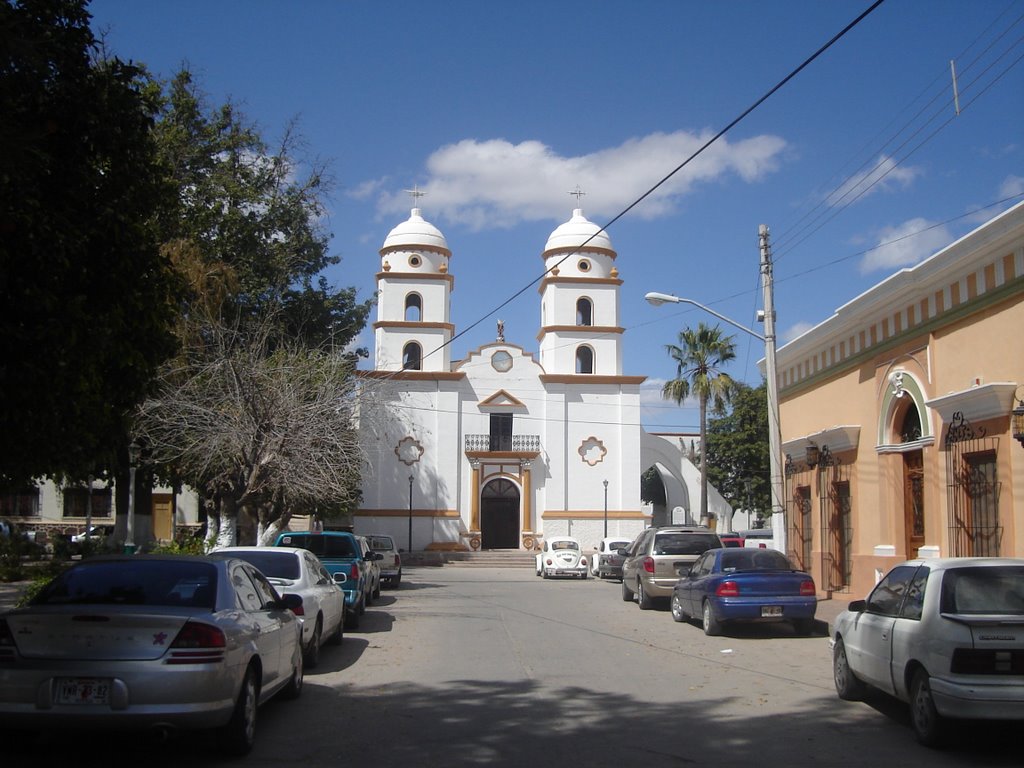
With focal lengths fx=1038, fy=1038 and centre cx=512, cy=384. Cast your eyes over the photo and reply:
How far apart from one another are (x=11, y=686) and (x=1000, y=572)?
24.7 feet

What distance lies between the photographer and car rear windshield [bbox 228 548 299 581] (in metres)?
12.8

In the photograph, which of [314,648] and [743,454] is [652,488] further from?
[314,648]

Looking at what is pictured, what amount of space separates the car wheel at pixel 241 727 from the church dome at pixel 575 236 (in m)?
45.8

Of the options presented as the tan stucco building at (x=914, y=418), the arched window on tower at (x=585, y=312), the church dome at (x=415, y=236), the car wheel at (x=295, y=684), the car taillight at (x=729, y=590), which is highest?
the church dome at (x=415, y=236)

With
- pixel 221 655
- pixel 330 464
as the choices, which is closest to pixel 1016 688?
pixel 221 655

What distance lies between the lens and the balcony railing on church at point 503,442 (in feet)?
171

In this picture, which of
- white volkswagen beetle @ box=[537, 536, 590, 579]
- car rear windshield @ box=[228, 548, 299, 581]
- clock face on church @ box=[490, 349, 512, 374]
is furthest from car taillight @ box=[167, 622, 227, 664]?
clock face on church @ box=[490, 349, 512, 374]

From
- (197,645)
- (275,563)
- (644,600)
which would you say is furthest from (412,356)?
(197,645)

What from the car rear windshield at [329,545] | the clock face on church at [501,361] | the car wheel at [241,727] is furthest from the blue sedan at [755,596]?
the clock face on church at [501,361]

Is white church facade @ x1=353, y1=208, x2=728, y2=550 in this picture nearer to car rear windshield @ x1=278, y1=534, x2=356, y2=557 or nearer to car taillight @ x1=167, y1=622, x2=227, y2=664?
car rear windshield @ x1=278, y1=534, x2=356, y2=557

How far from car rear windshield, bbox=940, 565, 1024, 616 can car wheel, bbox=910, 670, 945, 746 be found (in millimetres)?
622

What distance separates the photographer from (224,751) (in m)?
7.80

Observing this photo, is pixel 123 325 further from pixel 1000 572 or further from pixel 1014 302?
pixel 1014 302

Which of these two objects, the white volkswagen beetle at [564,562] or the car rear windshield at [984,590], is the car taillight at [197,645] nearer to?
the car rear windshield at [984,590]
